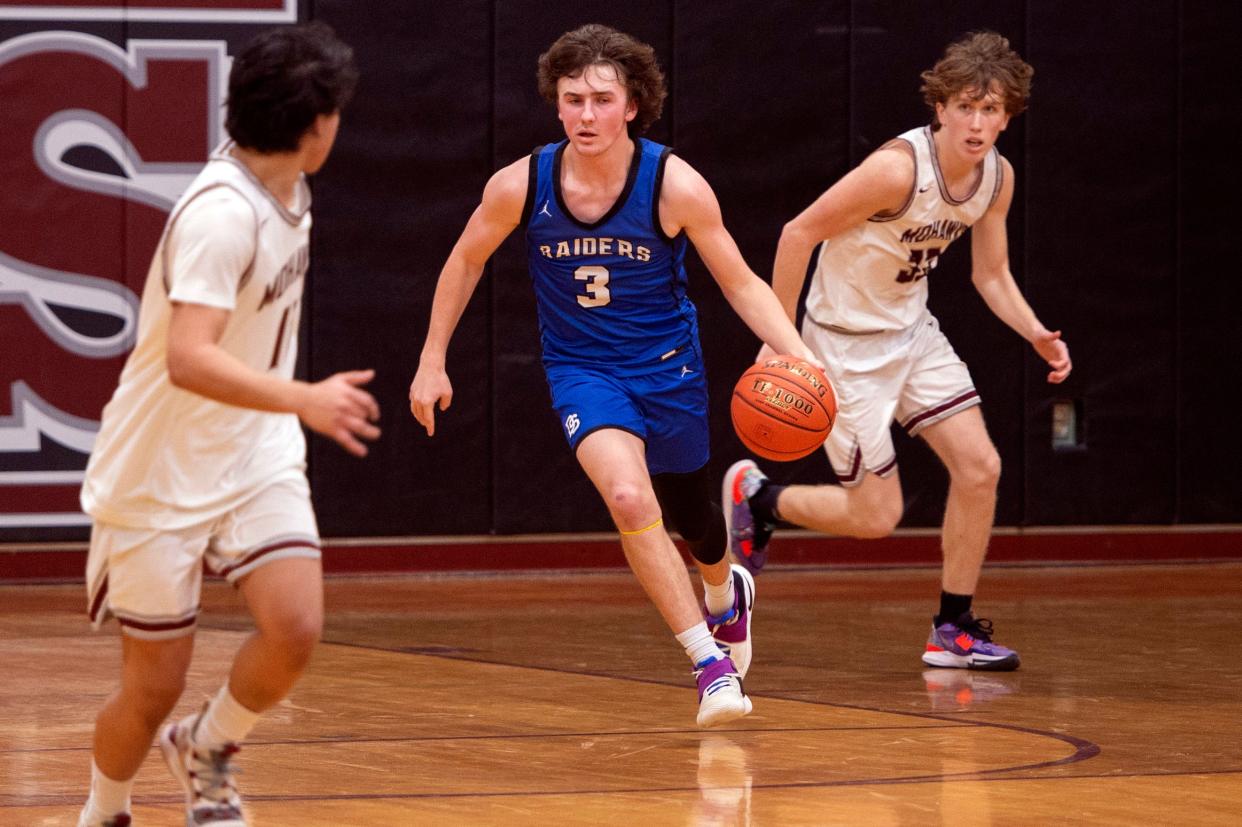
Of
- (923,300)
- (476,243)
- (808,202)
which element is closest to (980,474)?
(923,300)

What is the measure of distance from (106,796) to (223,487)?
2.01 feet

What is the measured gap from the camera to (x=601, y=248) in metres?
5.78

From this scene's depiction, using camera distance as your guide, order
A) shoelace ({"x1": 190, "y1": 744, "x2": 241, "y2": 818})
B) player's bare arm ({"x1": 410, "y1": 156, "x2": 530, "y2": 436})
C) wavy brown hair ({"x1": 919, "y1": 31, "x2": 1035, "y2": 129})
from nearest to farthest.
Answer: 1. shoelace ({"x1": 190, "y1": 744, "x2": 241, "y2": 818})
2. player's bare arm ({"x1": 410, "y1": 156, "x2": 530, "y2": 436})
3. wavy brown hair ({"x1": 919, "y1": 31, "x2": 1035, "y2": 129})

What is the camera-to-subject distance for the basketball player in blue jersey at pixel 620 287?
5.62 meters

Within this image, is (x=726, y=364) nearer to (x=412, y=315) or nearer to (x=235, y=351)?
(x=412, y=315)

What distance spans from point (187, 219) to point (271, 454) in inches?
18.5

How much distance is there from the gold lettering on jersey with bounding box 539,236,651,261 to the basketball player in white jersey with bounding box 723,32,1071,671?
1.10 metres

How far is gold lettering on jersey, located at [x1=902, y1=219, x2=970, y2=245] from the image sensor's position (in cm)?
693

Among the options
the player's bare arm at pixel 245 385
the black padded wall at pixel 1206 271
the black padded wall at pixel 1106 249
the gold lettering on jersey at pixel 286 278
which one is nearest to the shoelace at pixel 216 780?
the player's bare arm at pixel 245 385

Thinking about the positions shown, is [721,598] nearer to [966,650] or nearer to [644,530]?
[644,530]

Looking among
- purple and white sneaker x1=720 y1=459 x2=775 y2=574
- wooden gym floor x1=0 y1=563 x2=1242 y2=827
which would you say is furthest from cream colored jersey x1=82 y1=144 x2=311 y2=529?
purple and white sneaker x1=720 y1=459 x2=775 y2=574

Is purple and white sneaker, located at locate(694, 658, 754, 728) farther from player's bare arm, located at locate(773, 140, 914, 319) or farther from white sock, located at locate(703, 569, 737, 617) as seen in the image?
player's bare arm, located at locate(773, 140, 914, 319)

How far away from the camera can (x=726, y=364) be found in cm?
1050

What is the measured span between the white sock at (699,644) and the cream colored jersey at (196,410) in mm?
1813
